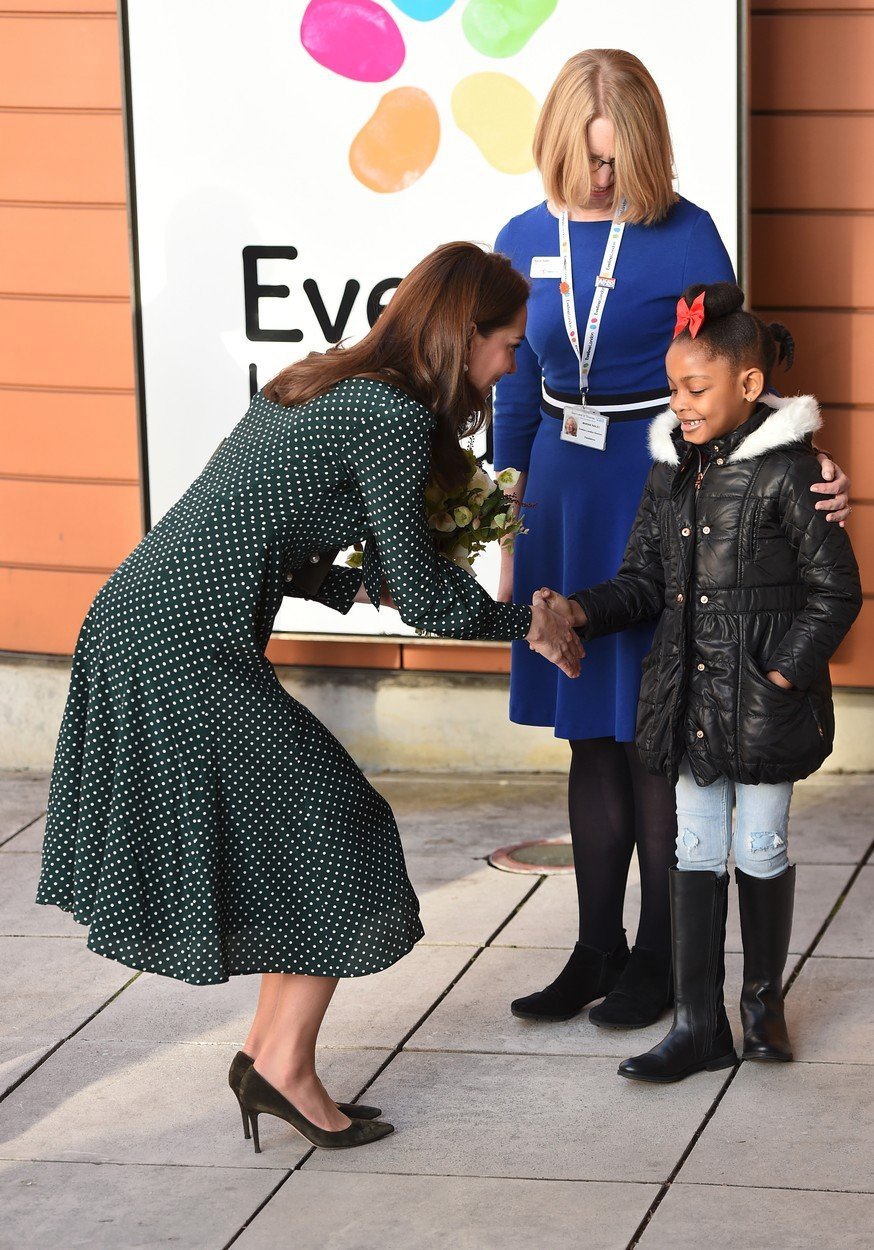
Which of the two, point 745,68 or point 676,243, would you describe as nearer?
point 676,243

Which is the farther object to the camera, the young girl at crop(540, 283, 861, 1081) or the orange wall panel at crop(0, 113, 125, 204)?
the orange wall panel at crop(0, 113, 125, 204)

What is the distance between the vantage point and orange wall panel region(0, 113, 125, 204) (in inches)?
255

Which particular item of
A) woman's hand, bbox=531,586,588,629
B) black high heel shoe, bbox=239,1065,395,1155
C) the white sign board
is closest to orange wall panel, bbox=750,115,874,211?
the white sign board

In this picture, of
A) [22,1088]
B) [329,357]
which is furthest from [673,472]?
[22,1088]

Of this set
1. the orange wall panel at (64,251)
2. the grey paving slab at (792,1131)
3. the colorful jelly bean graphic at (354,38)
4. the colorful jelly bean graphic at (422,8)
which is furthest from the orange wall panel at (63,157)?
the grey paving slab at (792,1131)

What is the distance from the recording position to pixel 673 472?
392 cm

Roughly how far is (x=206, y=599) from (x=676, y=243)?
1.50m

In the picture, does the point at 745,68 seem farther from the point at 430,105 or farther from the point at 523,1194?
the point at 523,1194

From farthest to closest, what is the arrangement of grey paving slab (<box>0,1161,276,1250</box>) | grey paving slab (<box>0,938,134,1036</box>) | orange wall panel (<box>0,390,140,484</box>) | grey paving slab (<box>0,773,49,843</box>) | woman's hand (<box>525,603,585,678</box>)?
orange wall panel (<box>0,390,140,484</box>)
grey paving slab (<box>0,773,49,843</box>)
grey paving slab (<box>0,938,134,1036</box>)
woman's hand (<box>525,603,585,678</box>)
grey paving slab (<box>0,1161,276,1250</box>)

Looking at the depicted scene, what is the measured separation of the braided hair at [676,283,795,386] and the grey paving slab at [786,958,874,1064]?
4.95 ft

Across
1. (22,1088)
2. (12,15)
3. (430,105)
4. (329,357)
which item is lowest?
(22,1088)

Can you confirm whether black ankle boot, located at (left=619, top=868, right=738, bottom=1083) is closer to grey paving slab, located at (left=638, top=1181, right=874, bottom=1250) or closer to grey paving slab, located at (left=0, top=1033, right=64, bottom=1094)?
grey paving slab, located at (left=638, top=1181, right=874, bottom=1250)

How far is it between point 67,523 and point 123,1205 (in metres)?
3.73

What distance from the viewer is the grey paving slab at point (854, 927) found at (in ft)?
15.4
